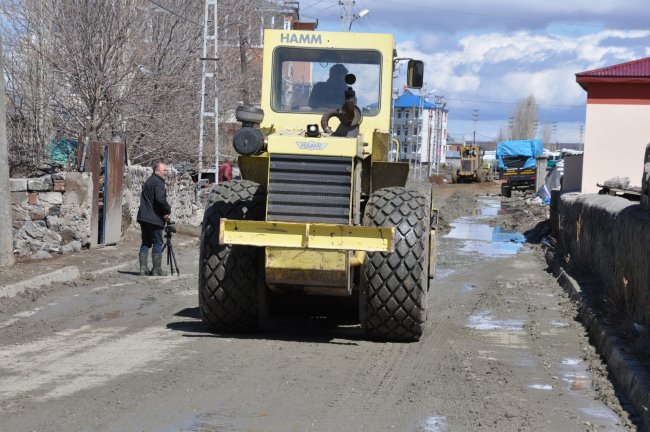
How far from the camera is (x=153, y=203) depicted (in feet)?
49.9

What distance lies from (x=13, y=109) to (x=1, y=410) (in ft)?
62.6

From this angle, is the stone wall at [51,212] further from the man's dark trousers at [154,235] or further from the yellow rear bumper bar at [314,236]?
the yellow rear bumper bar at [314,236]

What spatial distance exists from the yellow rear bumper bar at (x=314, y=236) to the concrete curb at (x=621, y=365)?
2.33m

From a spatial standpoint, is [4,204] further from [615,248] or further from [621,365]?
[621,365]

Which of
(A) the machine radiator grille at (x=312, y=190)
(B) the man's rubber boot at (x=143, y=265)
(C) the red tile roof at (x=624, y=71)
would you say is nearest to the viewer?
(A) the machine radiator grille at (x=312, y=190)

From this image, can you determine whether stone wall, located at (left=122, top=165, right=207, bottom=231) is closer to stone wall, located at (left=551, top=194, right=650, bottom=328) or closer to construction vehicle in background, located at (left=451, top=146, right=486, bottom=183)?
stone wall, located at (left=551, top=194, right=650, bottom=328)

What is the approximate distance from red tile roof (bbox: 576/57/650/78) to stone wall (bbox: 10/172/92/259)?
17247mm

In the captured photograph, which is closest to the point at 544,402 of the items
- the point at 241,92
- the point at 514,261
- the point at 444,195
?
the point at 514,261

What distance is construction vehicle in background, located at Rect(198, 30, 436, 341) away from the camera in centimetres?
921

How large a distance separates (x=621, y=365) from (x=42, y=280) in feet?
26.9

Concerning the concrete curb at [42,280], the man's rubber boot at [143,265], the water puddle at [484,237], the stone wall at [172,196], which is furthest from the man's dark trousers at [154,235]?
the water puddle at [484,237]

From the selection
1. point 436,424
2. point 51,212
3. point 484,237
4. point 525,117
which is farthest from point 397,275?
point 525,117

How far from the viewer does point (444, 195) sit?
58969mm

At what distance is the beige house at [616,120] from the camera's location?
1158 inches
